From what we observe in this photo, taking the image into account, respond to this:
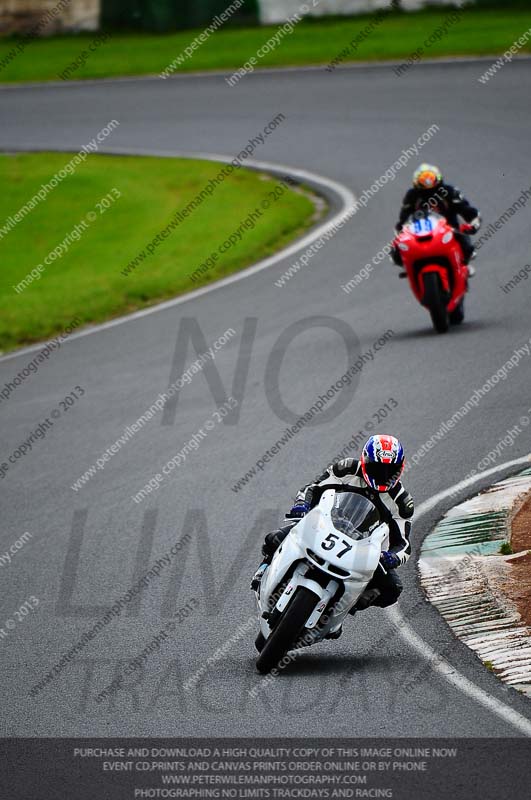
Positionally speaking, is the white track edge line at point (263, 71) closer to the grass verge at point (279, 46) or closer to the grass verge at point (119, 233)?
the grass verge at point (279, 46)

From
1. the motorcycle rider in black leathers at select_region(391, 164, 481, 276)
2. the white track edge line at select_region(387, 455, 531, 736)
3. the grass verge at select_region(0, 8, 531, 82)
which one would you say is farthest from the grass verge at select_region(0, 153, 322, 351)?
the white track edge line at select_region(387, 455, 531, 736)

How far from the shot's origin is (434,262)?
47.0 ft

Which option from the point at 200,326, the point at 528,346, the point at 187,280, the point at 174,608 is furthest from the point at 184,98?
the point at 174,608

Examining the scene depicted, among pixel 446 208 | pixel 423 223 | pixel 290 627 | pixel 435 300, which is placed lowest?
pixel 290 627

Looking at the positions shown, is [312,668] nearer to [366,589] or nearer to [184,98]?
[366,589]

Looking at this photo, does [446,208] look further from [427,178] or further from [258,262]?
[258,262]

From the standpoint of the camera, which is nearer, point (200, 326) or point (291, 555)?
point (291, 555)

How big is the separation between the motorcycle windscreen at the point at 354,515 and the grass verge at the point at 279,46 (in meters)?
23.1

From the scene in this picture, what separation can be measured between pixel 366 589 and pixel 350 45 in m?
25.3

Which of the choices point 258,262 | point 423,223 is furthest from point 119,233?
point 423,223

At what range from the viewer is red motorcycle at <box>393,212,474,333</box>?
14.3 m

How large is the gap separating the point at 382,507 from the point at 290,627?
1.05m

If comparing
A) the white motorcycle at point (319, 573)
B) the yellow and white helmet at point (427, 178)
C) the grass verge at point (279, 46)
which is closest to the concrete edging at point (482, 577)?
the white motorcycle at point (319, 573)

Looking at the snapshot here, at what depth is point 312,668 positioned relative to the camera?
297 inches
